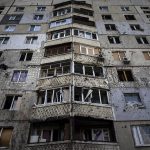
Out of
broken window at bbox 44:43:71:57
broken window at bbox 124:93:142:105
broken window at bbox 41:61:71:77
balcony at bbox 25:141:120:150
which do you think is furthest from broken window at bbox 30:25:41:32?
balcony at bbox 25:141:120:150

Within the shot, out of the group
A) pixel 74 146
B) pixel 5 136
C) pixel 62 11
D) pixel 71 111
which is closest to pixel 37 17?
pixel 62 11

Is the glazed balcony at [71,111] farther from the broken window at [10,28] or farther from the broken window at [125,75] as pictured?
the broken window at [10,28]

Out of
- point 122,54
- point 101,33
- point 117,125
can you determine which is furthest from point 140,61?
point 117,125

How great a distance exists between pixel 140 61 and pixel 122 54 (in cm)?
193

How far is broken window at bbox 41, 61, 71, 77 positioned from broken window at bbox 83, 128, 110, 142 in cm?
559

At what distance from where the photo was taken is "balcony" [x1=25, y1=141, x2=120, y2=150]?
11863 millimetres

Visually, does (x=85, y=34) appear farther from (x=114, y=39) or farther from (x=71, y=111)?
(x=71, y=111)

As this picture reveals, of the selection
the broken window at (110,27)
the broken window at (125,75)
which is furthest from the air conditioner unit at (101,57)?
the broken window at (110,27)

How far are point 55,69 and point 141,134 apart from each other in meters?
8.81

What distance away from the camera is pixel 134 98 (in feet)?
51.8

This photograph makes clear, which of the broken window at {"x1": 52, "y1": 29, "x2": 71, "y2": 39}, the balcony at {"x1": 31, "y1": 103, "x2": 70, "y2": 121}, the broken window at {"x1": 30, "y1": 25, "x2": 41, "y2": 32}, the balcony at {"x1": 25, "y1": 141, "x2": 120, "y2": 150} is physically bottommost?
the balcony at {"x1": 25, "y1": 141, "x2": 120, "y2": 150}

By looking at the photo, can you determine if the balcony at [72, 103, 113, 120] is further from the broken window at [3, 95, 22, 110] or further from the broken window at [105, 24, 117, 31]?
the broken window at [105, 24, 117, 31]

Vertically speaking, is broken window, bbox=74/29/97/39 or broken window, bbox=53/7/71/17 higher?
broken window, bbox=53/7/71/17

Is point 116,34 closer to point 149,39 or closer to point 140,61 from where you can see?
A: point 149,39
